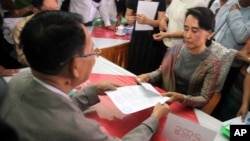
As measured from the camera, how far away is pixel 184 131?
3.58 ft

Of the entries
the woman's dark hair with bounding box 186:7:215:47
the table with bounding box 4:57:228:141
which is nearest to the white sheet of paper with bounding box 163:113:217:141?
the table with bounding box 4:57:228:141

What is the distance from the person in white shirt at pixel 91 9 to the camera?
115 inches

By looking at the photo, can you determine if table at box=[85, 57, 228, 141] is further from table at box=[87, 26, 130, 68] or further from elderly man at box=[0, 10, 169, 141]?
table at box=[87, 26, 130, 68]

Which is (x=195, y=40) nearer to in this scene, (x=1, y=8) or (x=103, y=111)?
(x=103, y=111)

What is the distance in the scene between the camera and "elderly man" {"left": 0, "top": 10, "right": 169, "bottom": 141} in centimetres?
75

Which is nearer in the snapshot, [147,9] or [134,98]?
[134,98]

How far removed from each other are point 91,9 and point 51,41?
2315 mm

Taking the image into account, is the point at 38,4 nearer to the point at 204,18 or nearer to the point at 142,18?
the point at 142,18

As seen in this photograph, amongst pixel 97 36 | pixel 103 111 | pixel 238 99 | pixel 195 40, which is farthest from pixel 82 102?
pixel 97 36

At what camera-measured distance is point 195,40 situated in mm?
1644

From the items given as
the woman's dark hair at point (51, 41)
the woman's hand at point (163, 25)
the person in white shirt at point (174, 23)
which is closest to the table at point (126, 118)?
the woman's dark hair at point (51, 41)

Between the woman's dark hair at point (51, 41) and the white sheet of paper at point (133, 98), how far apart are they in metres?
0.53

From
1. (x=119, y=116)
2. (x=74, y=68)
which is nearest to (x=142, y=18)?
(x=119, y=116)

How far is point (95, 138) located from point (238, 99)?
143cm
